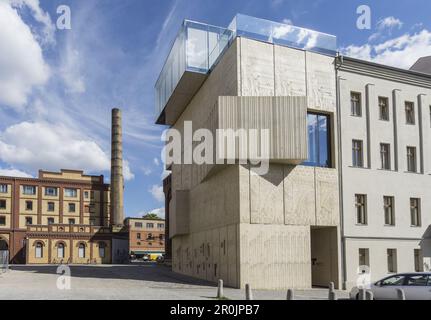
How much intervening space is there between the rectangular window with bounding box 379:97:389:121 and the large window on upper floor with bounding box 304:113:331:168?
4.25 m

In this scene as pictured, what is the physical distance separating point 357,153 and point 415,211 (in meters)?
5.65

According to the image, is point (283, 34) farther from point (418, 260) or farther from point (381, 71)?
point (418, 260)

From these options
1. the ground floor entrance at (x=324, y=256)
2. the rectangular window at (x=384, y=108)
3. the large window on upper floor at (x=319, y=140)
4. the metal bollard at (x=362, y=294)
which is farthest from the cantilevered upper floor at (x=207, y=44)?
the metal bollard at (x=362, y=294)

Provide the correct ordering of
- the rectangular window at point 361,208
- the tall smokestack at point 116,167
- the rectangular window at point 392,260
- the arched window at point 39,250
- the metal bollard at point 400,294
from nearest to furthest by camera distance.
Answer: the metal bollard at point 400,294 < the rectangular window at point 361,208 < the rectangular window at point 392,260 < the arched window at point 39,250 < the tall smokestack at point 116,167

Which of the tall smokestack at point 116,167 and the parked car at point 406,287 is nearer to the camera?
the parked car at point 406,287

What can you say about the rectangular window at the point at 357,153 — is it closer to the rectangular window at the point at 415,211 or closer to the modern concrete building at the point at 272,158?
the modern concrete building at the point at 272,158

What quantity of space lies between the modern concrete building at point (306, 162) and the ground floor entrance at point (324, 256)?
0.07 m

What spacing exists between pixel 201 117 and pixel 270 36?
859 centimetres

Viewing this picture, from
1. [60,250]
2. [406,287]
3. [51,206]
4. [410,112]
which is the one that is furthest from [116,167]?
[406,287]

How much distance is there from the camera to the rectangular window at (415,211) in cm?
3247

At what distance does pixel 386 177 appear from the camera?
104 ft
